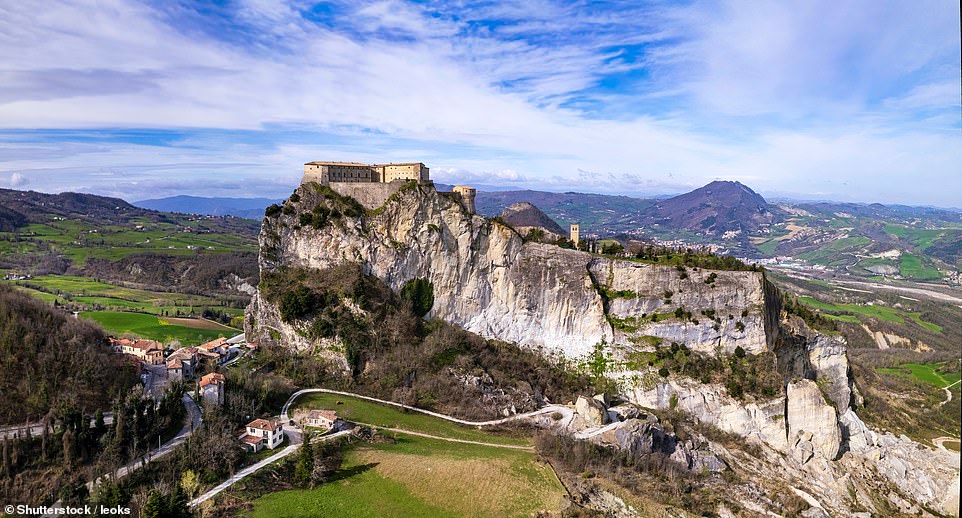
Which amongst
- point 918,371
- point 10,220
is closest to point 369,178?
point 918,371

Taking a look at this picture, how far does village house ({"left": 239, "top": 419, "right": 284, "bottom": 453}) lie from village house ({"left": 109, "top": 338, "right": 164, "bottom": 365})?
17987 millimetres

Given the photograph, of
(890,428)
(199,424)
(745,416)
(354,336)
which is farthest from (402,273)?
(890,428)

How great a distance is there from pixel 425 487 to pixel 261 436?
1407 cm

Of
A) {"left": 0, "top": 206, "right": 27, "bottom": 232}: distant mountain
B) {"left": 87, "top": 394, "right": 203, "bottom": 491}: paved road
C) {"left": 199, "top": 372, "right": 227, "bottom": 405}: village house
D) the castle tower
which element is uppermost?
the castle tower

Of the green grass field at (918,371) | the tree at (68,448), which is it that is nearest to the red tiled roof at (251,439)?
the tree at (68,448)

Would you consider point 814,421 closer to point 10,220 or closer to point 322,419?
point 322,419

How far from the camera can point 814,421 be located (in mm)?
54094

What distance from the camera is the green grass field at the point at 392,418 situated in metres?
49.2

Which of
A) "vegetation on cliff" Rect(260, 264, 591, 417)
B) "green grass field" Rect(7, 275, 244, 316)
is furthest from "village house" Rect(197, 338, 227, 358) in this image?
"green grass field" Rect(7, 275, 244, 316)

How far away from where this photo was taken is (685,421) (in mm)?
55531

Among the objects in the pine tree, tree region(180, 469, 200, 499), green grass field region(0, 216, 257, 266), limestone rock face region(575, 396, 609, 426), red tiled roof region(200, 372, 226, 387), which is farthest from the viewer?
green grass field region(0, 216, 257, 266)

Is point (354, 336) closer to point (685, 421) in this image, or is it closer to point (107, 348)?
point (107, 348)

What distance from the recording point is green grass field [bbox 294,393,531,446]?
161ft

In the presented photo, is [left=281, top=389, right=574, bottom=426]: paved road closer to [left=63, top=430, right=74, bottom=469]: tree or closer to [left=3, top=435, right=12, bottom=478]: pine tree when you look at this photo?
[left=63, top=430, right=74, bottom=469]: tree
